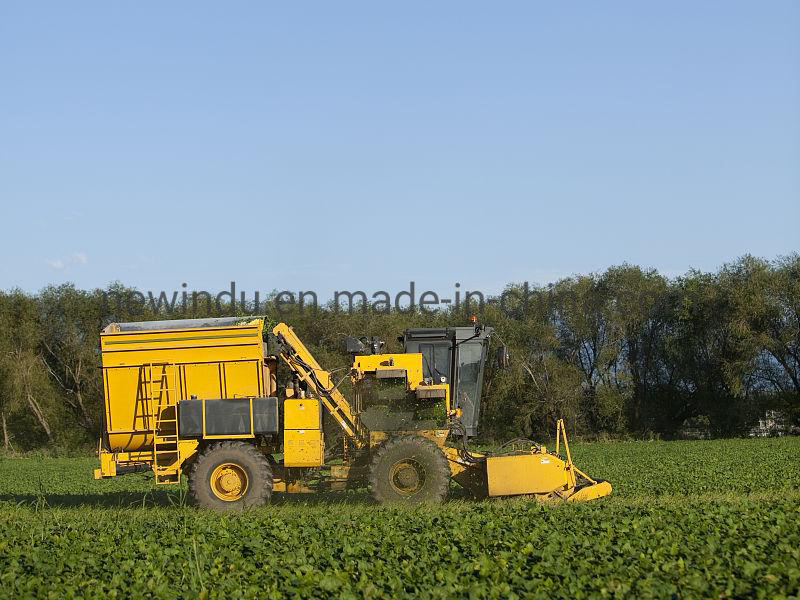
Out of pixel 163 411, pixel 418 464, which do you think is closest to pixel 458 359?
pixel 418 464

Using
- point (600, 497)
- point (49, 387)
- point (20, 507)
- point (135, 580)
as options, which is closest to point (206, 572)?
point (135, 580)

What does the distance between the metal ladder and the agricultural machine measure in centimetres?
2

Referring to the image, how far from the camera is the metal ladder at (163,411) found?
46.1ft

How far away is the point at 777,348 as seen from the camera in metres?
47.0

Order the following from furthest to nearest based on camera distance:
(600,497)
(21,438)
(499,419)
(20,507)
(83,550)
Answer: (21,438)
(499,419)
(20,507)
(600,497)
(83,550)

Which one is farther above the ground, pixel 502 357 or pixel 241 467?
pixel 502 357

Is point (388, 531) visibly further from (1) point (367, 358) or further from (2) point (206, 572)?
(1) point (367, 358)

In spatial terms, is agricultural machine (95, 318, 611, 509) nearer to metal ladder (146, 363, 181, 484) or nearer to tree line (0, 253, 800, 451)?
metal ladder (146, 363, 181, 484)

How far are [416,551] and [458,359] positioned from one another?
19.2 ft

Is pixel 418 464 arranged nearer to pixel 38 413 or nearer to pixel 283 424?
pixel 283 424

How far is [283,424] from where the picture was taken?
1407 cm

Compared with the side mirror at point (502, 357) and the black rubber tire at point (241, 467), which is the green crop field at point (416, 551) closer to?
the black rubber tire at point (241, 467)

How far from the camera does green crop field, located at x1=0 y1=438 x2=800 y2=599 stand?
795 centimetres

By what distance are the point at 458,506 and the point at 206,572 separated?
5.00 meters
